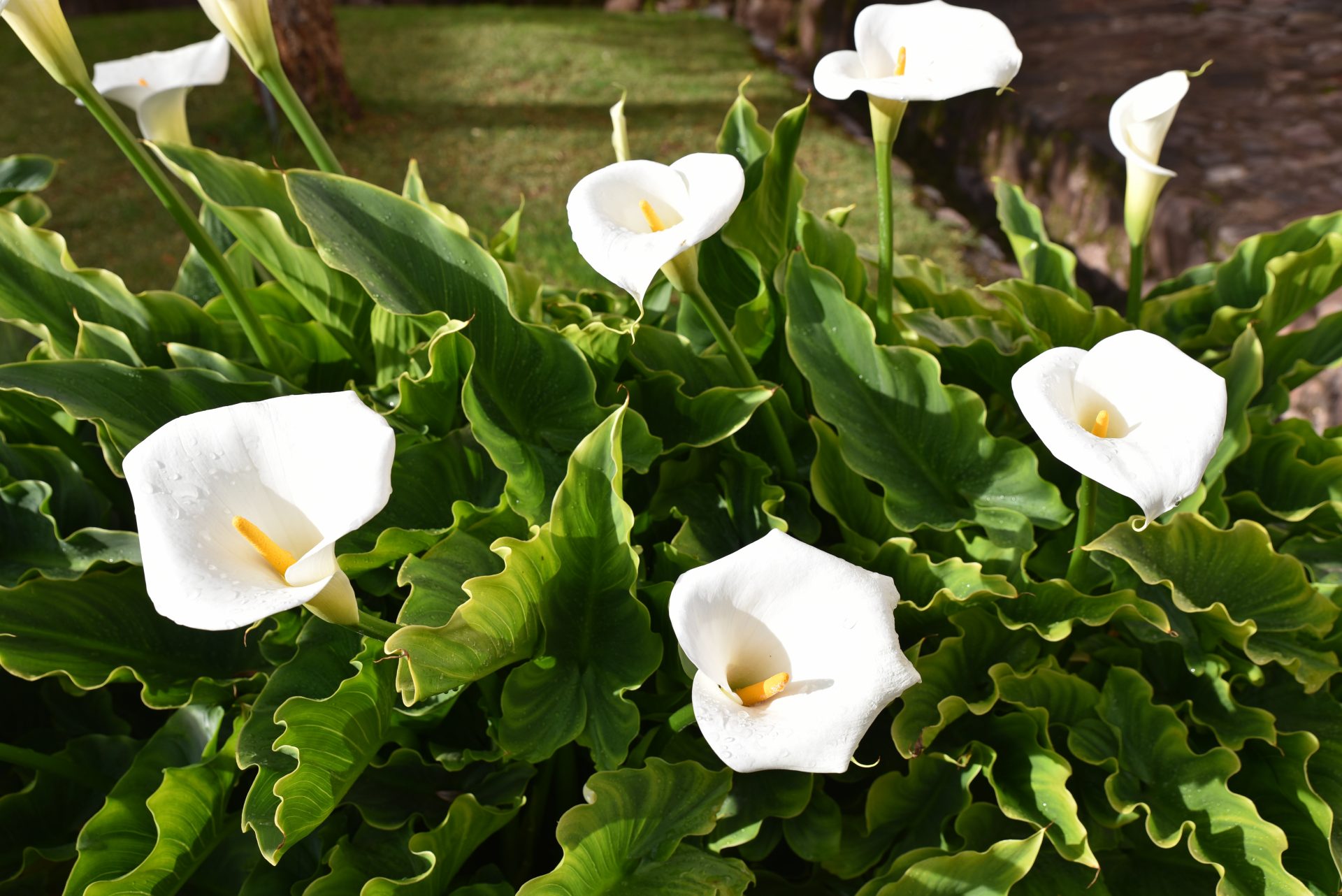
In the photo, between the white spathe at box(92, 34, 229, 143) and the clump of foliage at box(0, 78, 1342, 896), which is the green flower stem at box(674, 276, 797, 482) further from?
the white spathe at box(92, 34, 229, 143)

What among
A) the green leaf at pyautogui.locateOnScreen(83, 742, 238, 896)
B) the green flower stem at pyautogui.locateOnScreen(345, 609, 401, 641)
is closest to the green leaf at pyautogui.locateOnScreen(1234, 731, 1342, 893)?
the green flower stem at pyautogui.locateOnScreen(345, 609, 401, 641)

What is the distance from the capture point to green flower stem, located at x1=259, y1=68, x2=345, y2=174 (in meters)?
1.19

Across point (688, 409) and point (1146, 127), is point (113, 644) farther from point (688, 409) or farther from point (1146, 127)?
point (1146, 127)

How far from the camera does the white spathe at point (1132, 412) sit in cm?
78

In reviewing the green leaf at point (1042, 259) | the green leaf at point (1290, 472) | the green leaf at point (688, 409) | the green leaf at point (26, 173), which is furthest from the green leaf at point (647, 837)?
the green leaf at point (26, 173)

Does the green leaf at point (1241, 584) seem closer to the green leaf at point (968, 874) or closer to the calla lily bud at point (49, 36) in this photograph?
the green leaf at point (968, 874)

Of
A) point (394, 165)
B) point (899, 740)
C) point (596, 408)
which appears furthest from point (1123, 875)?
point (394, 165)

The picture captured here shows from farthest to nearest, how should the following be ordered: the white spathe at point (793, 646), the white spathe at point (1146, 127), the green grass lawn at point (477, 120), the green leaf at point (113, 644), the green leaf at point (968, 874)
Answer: the green grass lawn at point (477, 120)
the white spathe at point (1146, 127)
the green leaf at point (113, 644)
the green leaf at point (968, 874)
the white spathe at point (793, 646)

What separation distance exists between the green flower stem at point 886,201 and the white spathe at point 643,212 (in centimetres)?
22

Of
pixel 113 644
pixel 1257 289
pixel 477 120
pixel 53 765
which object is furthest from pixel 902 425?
pixel 477 120

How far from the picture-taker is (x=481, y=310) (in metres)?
1.20

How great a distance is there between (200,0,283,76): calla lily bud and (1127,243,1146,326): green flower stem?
1079mm

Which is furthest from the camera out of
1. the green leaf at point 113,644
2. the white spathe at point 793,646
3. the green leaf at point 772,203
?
the green leaf at point 772,203

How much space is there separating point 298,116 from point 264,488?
59 centimetres
